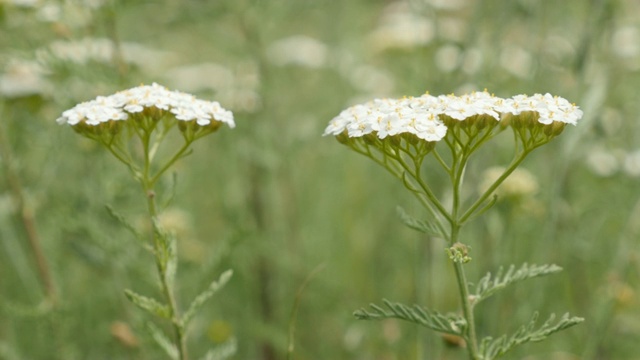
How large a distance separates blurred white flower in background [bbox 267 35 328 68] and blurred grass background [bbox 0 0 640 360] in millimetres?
18

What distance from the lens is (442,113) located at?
56.2 inches

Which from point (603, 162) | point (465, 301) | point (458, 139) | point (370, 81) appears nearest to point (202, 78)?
point (370, 81)

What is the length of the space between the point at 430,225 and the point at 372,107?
0.30 meters

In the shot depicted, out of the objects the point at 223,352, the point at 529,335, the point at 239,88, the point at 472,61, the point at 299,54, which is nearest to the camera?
the point at 529,335

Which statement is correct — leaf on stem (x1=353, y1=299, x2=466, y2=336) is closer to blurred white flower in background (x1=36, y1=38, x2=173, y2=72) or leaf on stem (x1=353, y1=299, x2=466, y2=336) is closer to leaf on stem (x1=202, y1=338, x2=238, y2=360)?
leaf on stem (x1=202, y1=338, x2=238, y2=360)

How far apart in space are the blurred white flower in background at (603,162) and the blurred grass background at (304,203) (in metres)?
0.01

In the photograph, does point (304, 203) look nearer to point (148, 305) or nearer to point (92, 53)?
point (92, 53)

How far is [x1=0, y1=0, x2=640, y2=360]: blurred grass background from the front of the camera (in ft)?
8.20

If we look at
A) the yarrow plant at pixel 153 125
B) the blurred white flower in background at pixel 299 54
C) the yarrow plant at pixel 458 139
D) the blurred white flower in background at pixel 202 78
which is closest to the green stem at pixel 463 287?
the yarrow plant at pixel 458 139

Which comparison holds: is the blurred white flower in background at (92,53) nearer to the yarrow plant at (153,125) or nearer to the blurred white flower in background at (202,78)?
the blurred white flower in background at (202,78)

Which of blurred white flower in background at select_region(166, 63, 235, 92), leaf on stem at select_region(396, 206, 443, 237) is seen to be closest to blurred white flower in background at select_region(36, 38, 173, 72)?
blurred white flower in background at select_region(166, 63, 235, 92)

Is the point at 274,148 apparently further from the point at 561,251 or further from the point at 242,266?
the point at 561,251

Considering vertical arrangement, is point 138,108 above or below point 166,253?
above

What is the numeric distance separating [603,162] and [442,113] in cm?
181
